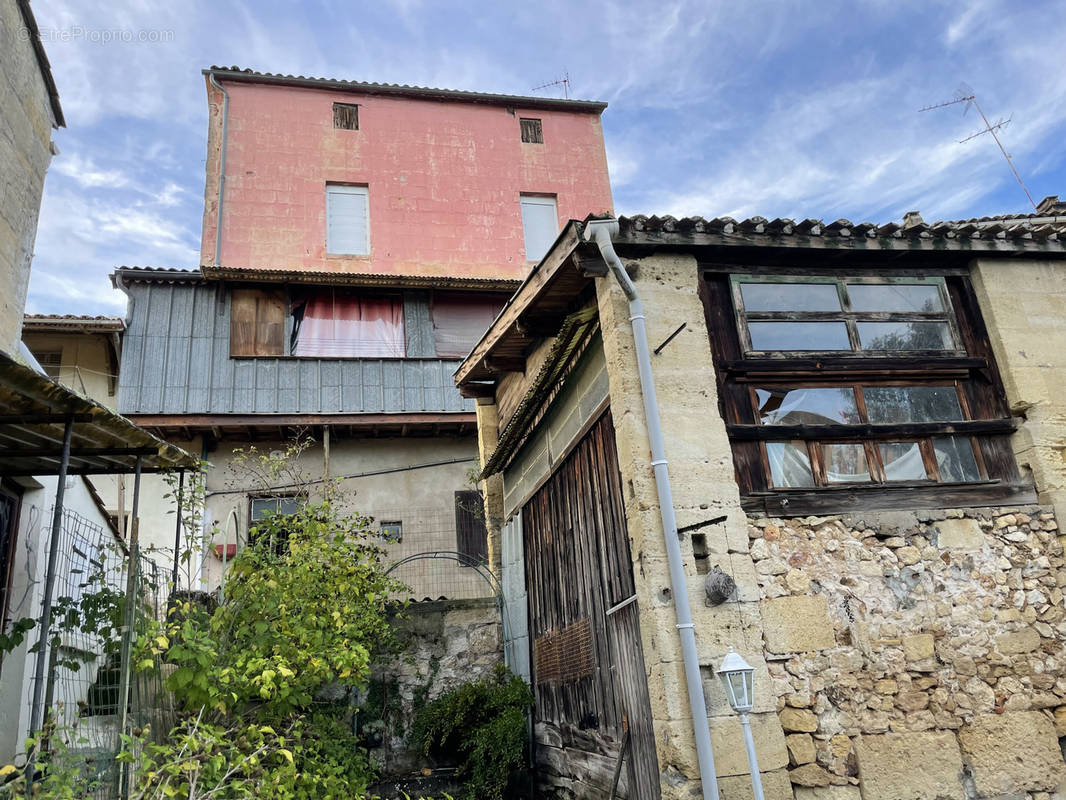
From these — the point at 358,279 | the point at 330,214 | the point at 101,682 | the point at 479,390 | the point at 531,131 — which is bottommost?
the point at 101,682

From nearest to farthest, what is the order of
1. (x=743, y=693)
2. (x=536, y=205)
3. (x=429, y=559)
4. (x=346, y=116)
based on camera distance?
(x=743, y=693) < (x=429, y=559) < (x=346, y=116) < (x=536, y=205)

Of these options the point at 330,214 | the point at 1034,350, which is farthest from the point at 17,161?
the point at 330,214

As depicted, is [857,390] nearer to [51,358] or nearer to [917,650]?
[917,650]

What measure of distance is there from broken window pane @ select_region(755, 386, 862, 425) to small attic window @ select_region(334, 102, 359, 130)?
1280 cm

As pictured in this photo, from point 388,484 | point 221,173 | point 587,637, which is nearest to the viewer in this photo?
point 587,637

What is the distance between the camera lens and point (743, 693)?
496 centimetres

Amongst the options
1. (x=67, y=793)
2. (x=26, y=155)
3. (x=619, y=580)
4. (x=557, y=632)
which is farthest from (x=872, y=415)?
(x=26, y=155)

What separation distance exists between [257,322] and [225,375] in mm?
1164

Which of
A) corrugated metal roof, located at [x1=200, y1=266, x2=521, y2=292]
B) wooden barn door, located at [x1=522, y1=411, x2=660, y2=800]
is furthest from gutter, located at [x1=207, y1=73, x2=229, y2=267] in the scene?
wooden barn door, located at [x1=522, y1=411, x2=660, y2=800]

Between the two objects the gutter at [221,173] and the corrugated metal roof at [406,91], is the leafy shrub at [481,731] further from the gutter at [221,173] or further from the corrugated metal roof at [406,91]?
the corrugated metal roof at [406,91]

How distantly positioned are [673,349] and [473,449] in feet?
27.4

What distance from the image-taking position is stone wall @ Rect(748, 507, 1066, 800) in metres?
5.74

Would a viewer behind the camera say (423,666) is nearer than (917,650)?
No

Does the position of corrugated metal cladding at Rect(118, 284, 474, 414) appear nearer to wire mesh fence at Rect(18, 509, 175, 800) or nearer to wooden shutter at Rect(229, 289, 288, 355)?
wooden shutter at Rect(229, 289, 288, 355)
